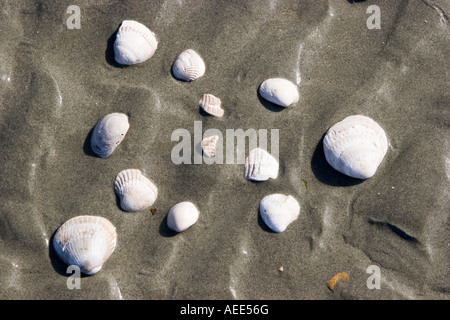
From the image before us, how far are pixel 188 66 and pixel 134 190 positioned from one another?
113cm

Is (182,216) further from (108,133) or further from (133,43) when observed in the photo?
(133,43)

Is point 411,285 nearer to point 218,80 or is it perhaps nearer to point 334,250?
point 334,250

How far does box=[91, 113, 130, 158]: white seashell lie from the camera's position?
124 inches

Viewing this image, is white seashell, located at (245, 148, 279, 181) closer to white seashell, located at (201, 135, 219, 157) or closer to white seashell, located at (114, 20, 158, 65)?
white seashell, located at (201, 135, 219, 157)

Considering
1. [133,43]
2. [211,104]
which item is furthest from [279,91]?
[133,43]

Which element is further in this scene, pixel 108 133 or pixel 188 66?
pixel 188 66

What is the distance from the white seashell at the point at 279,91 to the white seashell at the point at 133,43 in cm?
102

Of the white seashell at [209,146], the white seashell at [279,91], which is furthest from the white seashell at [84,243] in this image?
the white seashell at [279,91]

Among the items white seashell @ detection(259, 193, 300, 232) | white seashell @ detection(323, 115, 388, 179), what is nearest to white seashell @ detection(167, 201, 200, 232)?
white seashell @ detection(259, 193, 300, 232)

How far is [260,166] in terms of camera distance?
3.20 m

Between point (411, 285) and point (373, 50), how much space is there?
2.02 meters

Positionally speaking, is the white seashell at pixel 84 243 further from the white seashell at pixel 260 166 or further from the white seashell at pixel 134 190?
the white seashell at pixel 260 166

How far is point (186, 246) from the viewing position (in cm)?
326
